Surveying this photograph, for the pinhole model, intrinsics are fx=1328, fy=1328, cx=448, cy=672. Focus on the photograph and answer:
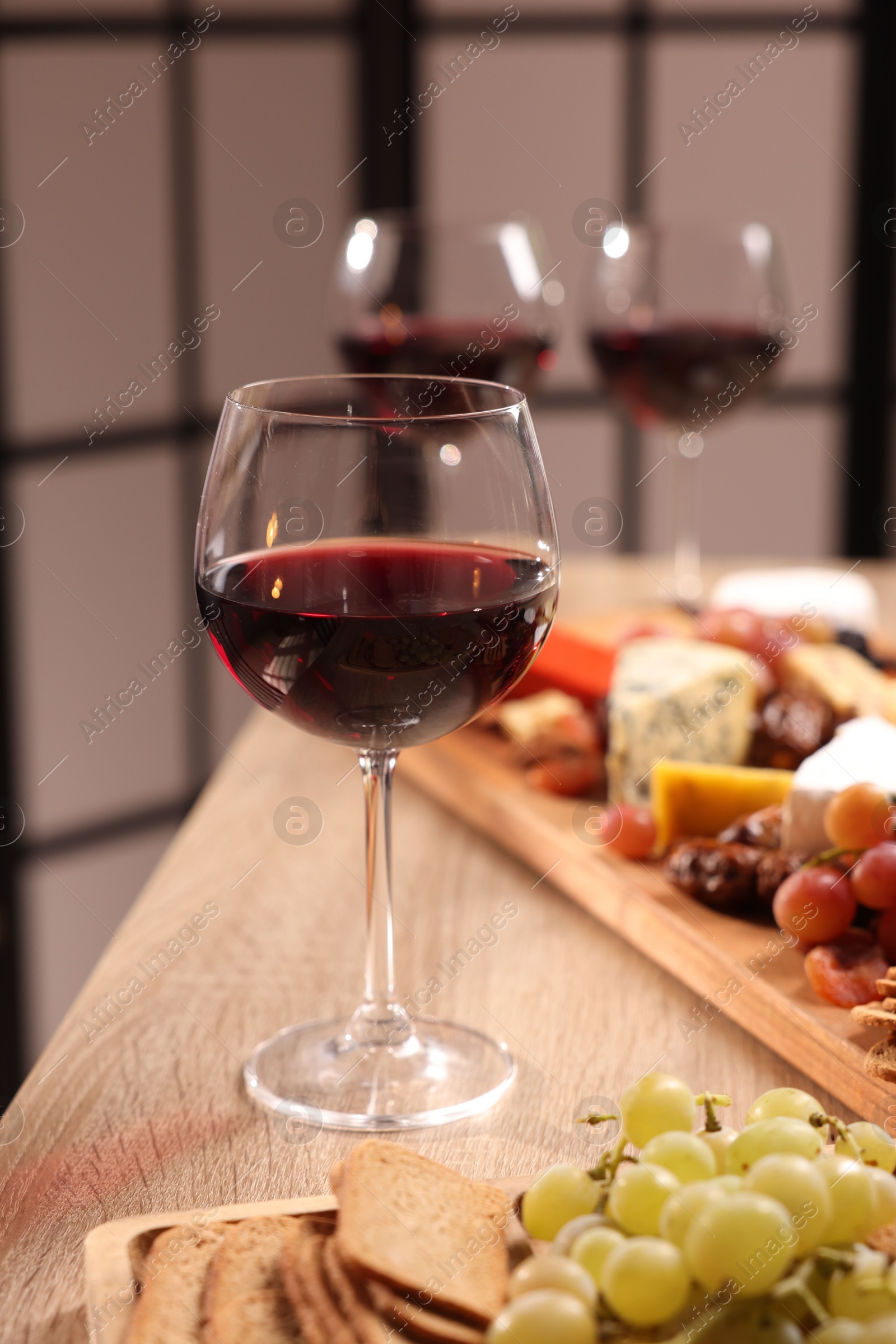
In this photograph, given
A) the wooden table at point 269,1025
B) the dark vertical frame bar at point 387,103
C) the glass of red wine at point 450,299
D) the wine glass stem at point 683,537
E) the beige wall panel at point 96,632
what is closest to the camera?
the wooden table at point 269,1025

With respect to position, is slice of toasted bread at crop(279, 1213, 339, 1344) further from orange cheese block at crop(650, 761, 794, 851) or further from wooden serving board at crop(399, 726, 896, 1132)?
orange cheese block at crop(650, 761, 794, 851)

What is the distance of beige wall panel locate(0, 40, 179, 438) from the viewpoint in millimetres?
2293

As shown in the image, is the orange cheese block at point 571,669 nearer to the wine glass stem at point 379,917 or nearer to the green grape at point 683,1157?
the wine glass stem at point 379,917

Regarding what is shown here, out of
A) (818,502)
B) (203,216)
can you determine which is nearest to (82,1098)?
(203,216)

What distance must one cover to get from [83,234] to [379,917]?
2.01m

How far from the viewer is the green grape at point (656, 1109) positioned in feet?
1.91

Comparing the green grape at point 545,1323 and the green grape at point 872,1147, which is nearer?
the green grape at point 545,1323

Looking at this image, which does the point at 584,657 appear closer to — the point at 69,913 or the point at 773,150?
the point at 69,913

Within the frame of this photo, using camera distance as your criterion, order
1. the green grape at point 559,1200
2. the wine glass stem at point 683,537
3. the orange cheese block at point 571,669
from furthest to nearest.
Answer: the wine glass stem at point 683,537 < the orange cheese block at point 571,669 < the green grape at point 559,1200

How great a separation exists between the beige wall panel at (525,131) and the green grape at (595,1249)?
2.50 metres

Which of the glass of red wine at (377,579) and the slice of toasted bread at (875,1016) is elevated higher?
the glass of red wine at (377,579)

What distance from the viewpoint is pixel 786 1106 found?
1.89 ft

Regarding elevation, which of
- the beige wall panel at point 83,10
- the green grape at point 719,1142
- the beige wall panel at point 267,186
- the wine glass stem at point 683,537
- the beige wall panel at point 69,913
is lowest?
the beige wall panel at point 69,913

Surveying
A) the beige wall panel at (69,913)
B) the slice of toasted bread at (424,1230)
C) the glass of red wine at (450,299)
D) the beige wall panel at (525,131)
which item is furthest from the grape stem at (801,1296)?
the beige wall panel at (525,131)
